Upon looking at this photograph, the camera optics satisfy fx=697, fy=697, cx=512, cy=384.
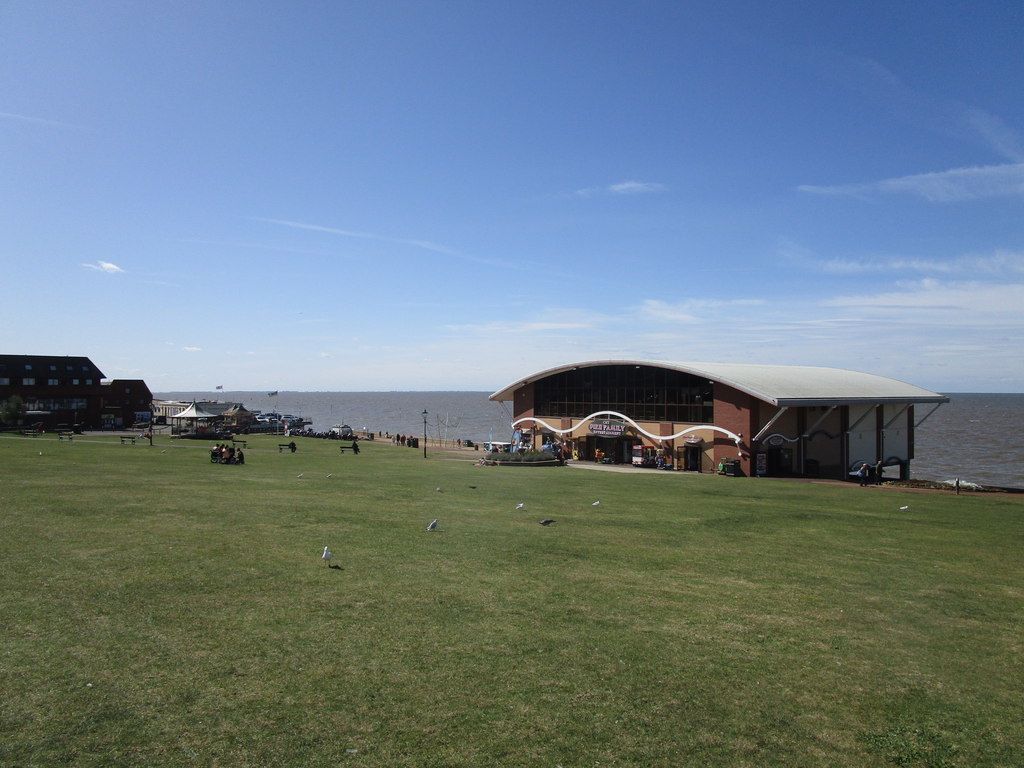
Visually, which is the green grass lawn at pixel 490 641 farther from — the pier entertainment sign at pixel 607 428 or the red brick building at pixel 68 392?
the red brick building at pixel 68 392

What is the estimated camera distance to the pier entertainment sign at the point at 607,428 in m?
55.1

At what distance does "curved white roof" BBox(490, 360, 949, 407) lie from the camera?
4647cm

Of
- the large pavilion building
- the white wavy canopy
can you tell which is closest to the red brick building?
the white wavy canopy

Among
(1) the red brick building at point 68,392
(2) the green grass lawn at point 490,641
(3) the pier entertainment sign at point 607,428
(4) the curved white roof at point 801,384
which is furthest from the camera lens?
(1) the red brick building at point 68,392

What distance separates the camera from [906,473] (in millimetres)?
57344

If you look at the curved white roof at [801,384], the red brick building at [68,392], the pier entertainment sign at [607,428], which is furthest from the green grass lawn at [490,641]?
the red brick building at [68,392]

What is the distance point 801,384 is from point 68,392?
96.9 metres

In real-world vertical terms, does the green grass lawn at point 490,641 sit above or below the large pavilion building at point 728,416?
below

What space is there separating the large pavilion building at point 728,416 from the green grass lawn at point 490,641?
26.5 metres

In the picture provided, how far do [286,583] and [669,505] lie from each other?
17.1 metres

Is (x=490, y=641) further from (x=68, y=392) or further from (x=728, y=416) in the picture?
(x=68, y=392)

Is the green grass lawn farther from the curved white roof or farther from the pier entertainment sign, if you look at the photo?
the pier entertainment sign

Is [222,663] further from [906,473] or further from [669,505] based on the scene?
[906,473]

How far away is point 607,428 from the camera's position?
55.8 meters
